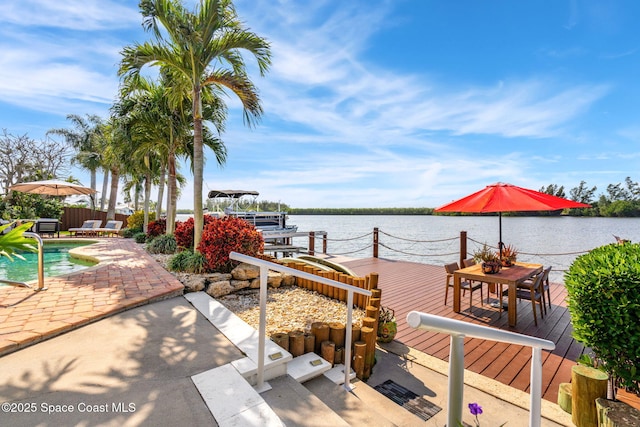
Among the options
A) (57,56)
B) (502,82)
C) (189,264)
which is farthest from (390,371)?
(502,82)

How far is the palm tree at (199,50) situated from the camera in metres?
5.33

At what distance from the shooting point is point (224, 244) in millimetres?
5070

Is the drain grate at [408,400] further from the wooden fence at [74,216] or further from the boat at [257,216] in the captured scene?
the wooden fence at [74,216]

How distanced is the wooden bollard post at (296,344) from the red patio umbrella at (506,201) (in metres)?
3.46

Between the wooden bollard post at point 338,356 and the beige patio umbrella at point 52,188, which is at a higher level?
the beige patio umbrella at point 52,188

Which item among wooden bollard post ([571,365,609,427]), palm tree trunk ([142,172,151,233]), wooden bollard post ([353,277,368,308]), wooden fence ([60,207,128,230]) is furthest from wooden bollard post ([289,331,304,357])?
wooden fence ([60,207,128,230])

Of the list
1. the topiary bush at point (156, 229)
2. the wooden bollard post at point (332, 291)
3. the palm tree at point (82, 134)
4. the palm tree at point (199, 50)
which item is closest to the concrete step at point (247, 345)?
the wooden bollard post at point (332, 291)

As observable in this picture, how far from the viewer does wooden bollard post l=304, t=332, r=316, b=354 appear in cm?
288

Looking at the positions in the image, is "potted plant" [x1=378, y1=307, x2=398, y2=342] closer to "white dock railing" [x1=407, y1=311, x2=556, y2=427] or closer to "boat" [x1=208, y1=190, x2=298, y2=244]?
"white dock railing" [x1=407, y1=311, x2=556, y2=427]

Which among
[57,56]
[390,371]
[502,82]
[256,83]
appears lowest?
[390,371]

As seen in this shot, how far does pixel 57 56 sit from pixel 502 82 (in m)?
13.5

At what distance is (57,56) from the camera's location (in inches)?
293

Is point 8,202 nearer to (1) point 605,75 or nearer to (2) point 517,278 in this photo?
(2) point 517,278

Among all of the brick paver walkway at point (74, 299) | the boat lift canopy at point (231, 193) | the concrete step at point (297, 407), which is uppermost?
the boat lift canopy at point (231, 193)
